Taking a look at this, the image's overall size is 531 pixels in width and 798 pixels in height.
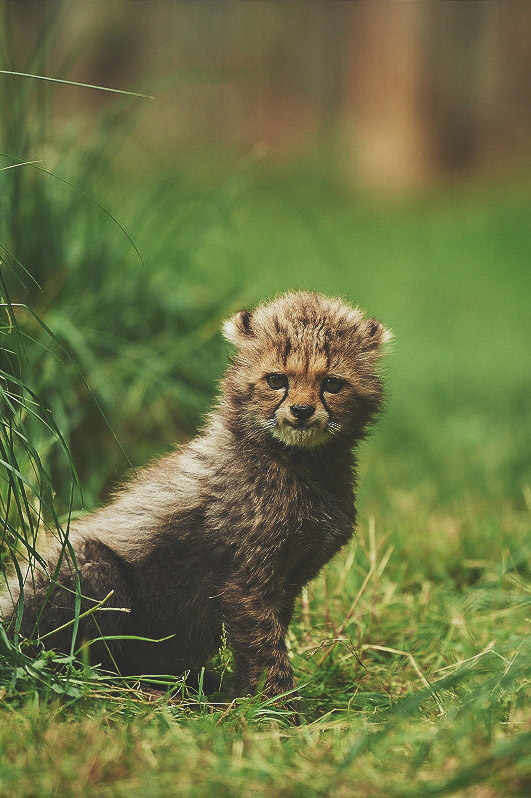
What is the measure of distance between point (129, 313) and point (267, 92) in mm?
13671

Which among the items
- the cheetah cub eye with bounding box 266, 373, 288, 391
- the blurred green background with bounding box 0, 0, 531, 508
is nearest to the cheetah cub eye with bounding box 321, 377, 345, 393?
the cheetah cub eye with bounding box 266, 373, 288, 391

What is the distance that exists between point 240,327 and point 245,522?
0.72 meters

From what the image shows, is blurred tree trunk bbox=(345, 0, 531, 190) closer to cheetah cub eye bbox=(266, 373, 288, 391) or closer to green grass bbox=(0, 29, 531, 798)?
green grass bbox=(0, 29, 531, 798)

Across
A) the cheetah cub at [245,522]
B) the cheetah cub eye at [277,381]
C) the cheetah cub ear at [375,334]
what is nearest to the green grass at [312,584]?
the cheetah cub at [245,522]

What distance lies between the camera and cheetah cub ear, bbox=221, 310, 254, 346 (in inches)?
155

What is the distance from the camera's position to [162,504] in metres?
3.84

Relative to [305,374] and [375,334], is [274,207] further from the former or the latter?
[305,374]

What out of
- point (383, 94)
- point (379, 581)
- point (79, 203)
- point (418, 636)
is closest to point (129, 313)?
point (79, 203)

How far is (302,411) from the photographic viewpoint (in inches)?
139

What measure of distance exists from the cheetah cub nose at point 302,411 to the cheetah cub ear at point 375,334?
1.59 ft

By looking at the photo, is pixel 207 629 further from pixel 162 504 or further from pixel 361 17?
pixel 361 17

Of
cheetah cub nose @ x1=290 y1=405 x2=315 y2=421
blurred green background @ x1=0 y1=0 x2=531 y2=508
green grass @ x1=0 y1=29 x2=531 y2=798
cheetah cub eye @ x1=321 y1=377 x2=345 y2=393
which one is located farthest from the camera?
blurred green background @ x1=0 y1=0 x2=531 y2=508

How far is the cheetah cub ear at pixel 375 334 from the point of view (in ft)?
13.0

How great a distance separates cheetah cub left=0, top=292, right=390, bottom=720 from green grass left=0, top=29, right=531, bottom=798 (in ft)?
0.60
